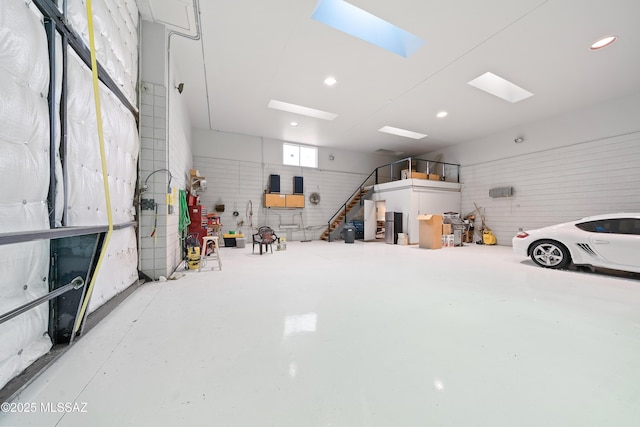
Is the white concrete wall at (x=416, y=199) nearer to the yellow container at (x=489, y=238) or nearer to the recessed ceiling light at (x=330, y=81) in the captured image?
the yellow container at (x=489, y=238)

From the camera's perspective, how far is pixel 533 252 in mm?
4922

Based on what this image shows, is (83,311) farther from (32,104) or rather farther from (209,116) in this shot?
(209,116)

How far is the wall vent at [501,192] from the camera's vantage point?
8.11 meters

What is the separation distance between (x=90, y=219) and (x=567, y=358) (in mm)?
4123

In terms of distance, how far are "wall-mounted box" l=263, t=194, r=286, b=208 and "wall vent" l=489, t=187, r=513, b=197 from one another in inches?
308

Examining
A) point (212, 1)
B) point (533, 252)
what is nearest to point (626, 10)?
point (533, 252)

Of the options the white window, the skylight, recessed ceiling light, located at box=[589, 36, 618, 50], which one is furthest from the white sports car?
the white window

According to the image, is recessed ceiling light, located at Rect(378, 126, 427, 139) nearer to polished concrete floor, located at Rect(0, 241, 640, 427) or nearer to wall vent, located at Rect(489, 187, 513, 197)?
wall vent, located at Rect(489, 187, 513, 197)

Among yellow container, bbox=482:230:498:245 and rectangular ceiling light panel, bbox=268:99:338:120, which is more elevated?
rectangular ceiling light panel, bbox=268:99:338:120

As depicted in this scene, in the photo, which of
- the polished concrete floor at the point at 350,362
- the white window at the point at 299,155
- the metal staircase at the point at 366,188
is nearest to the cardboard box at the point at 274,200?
the white window at the point at 299,155

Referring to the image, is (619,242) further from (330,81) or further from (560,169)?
(330,81)

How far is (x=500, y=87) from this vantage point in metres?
5.79

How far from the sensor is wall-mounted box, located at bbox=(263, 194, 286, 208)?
370 inches

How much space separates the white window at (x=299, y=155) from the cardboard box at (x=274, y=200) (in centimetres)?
153
